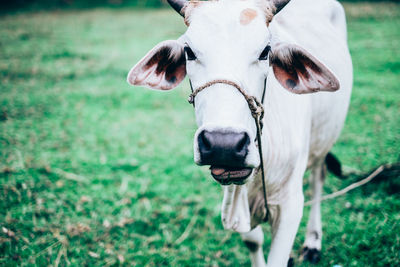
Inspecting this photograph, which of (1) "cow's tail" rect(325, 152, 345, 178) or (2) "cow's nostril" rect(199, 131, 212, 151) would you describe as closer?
(2) "cow's nostril" rect(199, 131, 212, 151)

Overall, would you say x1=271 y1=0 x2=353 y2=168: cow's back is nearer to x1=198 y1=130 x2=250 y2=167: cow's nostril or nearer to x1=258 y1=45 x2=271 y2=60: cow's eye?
x1=258 y1=45 x2=271 y2=60: cow's eye

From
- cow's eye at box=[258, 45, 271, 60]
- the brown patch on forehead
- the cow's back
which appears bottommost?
A: the cow's back

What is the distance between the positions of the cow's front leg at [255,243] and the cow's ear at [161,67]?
1.11 m

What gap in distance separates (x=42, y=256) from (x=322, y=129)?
2431 mm

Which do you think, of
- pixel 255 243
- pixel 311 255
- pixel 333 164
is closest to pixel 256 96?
pixel 255 243

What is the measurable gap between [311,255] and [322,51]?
1630 mm

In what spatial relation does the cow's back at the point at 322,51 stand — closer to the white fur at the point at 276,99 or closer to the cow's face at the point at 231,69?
the white fur at the point at 276,99

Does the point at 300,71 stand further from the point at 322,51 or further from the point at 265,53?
the point at 322,51

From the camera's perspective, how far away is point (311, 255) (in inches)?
111

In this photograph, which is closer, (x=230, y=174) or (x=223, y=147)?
(x=223, y=147)

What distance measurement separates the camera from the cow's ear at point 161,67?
1.93 metres

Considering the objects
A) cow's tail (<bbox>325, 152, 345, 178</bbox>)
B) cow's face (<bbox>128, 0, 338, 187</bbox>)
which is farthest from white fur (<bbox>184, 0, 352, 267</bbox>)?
cow's tail (<bbox>325, 152, 345, 178</bbox>)

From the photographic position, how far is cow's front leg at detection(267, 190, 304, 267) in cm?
207

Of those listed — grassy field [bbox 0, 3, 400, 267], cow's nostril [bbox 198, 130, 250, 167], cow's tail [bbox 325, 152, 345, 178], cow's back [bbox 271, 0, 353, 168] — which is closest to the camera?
cow's nostril [bbox 198, 130, 250, 167]
